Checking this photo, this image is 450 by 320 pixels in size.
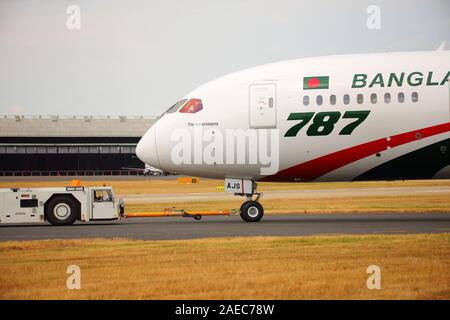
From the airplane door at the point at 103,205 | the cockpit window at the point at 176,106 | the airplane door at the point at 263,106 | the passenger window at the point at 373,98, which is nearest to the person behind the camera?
the passenger window at the point at 373,98

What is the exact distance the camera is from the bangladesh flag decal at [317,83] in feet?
82.7

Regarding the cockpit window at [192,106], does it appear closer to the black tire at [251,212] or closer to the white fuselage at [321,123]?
the white fuselage at [321,123]

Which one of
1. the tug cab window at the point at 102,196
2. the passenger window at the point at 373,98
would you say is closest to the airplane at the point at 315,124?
the passenger window at the point at 373,98

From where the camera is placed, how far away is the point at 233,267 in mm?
14445

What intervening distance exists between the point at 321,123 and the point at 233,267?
1166 centimetres

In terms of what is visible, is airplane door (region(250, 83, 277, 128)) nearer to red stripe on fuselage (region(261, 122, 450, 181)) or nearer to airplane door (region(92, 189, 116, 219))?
red stripe on fuselage (region(261, 122, 450, 181))

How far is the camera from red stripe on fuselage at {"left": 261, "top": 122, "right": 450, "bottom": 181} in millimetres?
24641

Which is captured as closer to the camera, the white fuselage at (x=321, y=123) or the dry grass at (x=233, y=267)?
the dry grass at (x=233, y=267)

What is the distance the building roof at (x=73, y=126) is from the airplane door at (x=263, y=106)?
280 ft

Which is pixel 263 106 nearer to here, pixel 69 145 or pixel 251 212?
pixel 251 212
